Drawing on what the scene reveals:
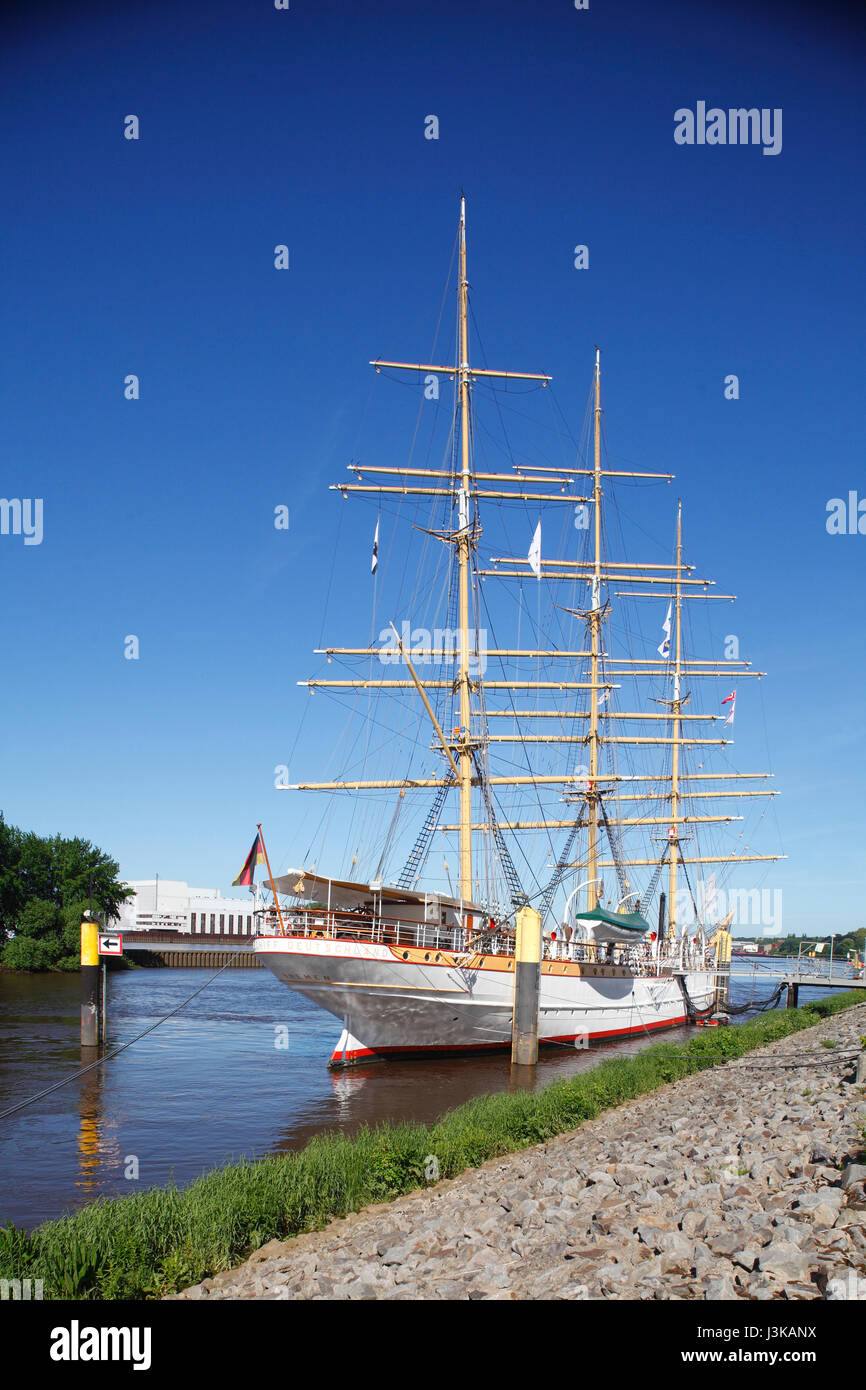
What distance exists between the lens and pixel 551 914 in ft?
156

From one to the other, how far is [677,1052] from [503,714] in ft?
88.5

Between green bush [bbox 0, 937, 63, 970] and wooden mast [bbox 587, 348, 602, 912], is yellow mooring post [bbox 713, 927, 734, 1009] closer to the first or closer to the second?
wooden mast [bbox 587, 348, 602, 912]

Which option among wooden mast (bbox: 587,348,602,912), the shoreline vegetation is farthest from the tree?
the shoreline vegetation

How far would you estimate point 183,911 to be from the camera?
158 meters

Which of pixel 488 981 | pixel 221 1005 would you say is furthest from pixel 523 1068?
pixel 221 1005

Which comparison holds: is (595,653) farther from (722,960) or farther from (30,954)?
(30,954)

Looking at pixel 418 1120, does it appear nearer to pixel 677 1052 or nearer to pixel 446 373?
Answer: pixel 677 1052

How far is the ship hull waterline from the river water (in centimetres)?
75

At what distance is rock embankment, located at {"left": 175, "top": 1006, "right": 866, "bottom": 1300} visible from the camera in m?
8.02

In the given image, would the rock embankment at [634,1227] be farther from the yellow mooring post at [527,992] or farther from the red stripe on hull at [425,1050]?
the red stripe on hull at [425,1050]

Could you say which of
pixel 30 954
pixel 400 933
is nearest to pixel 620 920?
pixel 400 933

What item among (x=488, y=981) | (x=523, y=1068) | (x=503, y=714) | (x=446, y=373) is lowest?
(x=523, y=1068)

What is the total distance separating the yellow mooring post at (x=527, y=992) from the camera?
102 ft

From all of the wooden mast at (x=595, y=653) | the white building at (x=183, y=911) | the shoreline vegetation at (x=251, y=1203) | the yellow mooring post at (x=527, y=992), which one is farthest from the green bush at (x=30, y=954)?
the white building at (x=183, y=911)
